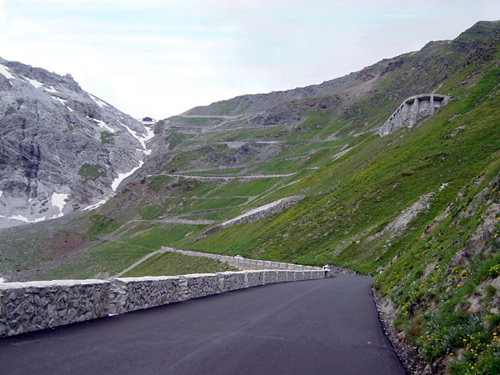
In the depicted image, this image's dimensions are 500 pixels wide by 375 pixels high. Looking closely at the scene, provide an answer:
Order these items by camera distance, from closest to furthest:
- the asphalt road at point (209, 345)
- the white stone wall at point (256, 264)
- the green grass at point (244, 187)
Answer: the asphalt road at point (209, 345)
the white stone wall at point (256, 264)
the green grass at point (244, 187)

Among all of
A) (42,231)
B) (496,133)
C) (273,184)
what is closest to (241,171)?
(273,184)

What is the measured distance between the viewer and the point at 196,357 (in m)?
9.03

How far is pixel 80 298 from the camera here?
12.1m

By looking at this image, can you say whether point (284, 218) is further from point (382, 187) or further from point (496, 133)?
point (496, 133)

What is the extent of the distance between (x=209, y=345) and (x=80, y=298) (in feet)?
15.9

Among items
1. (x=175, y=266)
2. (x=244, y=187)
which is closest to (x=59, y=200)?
(x=244, y=187)

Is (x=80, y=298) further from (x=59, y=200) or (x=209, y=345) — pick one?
(x=59, y=200)

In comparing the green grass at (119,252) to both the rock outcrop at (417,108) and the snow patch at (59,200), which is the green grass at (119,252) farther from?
the snow patch at (59,200)

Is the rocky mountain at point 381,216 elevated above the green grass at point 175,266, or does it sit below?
above

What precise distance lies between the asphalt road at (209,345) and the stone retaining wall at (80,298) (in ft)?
1.28

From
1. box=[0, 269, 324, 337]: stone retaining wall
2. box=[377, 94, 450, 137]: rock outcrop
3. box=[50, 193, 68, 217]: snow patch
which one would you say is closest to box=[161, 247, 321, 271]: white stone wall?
box=[0, 269, 324, 337]: stone retaining wall

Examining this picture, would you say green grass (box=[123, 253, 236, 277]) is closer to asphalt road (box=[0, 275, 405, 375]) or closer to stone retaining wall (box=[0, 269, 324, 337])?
stone retaining wall (box=[0, 269, 324, 337])

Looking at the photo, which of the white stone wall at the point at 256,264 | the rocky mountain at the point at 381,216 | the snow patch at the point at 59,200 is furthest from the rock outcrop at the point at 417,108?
the snow patch at the point at 59,200

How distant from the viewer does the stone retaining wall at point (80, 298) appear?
9.95 metres
